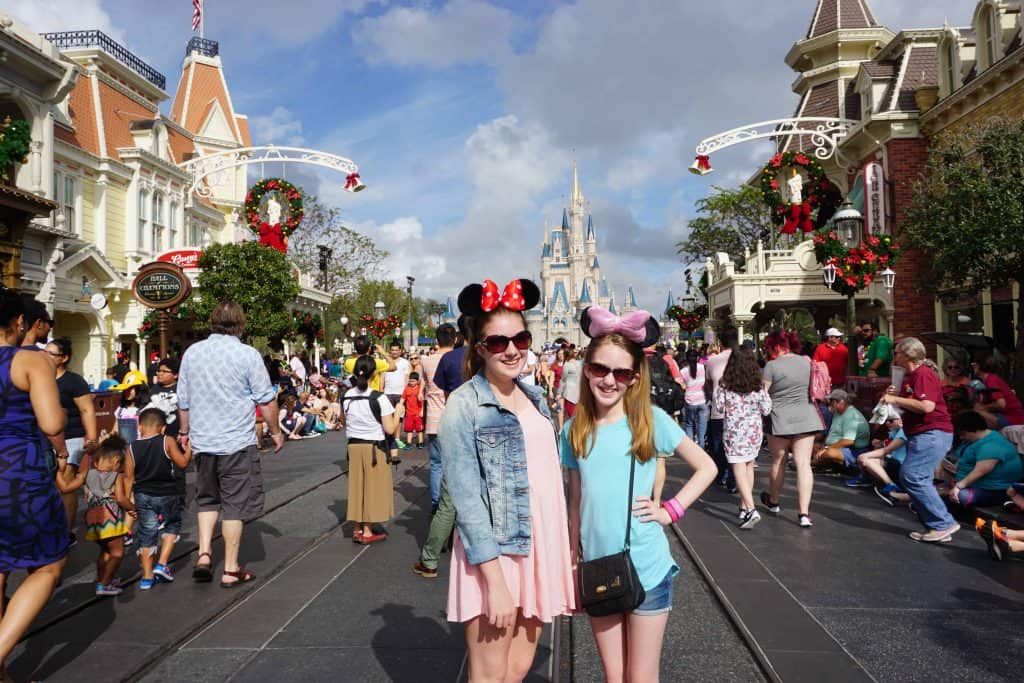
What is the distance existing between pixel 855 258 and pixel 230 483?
12227mm

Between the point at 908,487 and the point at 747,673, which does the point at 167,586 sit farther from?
the point at 908,487

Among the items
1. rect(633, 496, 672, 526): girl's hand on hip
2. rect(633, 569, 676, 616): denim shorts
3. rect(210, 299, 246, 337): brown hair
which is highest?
rect(210, 299, 246, 337): brown hair

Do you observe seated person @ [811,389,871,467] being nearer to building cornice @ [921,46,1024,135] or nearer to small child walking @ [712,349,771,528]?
small child walking @ [712,349,771,528]

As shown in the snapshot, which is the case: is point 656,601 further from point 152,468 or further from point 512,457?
point 152,468

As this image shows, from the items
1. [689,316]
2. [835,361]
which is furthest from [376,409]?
[689,316]

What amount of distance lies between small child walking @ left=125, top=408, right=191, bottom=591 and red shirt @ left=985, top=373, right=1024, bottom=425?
8.21 meters

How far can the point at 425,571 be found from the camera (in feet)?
18.0

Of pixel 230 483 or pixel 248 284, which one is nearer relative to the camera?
pixel 230 483

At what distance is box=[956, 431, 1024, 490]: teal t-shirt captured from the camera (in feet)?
23.0

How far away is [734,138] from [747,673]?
714 inches

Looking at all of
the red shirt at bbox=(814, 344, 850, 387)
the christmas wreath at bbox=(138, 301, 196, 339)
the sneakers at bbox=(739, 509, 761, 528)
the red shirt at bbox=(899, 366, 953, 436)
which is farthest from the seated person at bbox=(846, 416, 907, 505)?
the christmas wreath at bbox=(138, 301, 196, 339)

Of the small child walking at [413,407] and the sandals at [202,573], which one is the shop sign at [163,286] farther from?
the sandals at [202,573]

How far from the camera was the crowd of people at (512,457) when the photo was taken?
8.23 feet

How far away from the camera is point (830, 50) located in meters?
28.9
